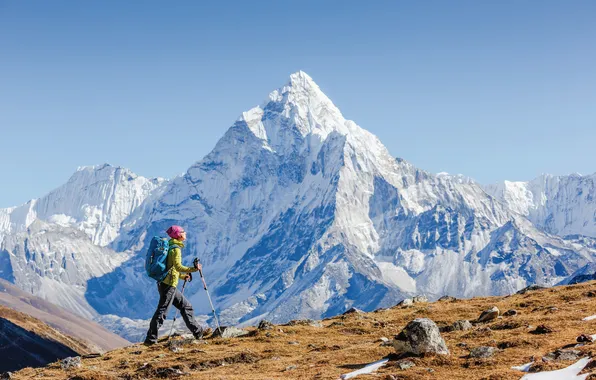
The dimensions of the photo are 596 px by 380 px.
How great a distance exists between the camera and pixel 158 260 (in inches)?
1409

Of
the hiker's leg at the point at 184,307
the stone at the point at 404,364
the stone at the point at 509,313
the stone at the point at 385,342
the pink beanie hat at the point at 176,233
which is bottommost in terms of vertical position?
the stone at the point at 404,364

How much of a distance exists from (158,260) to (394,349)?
12.9 metres

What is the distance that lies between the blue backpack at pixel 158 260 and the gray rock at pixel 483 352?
1604 cm

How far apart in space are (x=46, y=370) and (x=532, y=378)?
73.9 feet

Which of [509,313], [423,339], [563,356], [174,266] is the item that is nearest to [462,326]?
[509,313]

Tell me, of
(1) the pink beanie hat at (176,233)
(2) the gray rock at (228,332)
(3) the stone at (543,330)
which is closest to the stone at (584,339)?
(3) the stone at (543,330)

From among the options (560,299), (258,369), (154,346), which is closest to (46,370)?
(154,346)

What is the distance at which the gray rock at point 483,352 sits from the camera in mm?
26436

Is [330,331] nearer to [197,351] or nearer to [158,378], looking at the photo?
[197,351]

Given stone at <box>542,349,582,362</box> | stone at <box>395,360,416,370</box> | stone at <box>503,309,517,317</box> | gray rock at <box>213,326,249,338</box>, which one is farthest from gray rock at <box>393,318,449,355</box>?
gray rock at <box>213,326,249,338</box>

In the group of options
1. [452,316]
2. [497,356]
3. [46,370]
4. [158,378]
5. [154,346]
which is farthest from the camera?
[452,316]

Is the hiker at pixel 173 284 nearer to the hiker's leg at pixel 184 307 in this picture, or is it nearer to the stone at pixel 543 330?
the hiker's leg at pixel 184 307

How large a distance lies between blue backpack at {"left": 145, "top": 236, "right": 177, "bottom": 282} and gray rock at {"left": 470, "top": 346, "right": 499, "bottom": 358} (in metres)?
16.0

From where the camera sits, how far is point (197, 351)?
34062 millimetres
